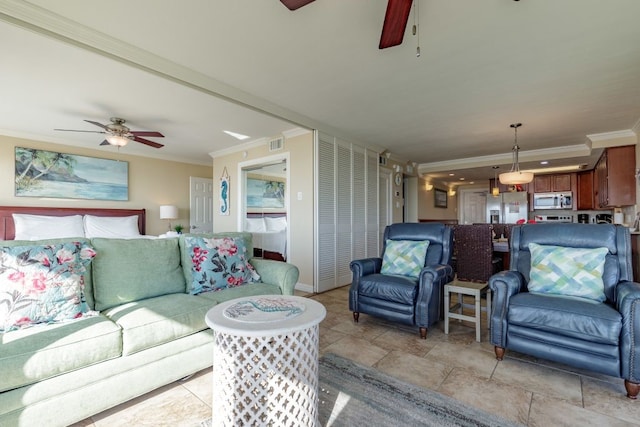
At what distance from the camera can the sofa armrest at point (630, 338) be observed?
5.71 feet

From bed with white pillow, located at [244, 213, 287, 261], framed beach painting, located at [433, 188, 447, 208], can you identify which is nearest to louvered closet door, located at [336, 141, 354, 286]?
bed with white pillow, located at [244, 213, 287, 261]

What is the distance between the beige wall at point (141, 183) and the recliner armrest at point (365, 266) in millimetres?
4570

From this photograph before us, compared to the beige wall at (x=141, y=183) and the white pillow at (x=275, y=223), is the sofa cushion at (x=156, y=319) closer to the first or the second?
the white pillow at (x=275, y=223)

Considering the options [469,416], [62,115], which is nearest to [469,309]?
[469,416]

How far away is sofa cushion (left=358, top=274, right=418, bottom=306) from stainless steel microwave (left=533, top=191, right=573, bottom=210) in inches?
237

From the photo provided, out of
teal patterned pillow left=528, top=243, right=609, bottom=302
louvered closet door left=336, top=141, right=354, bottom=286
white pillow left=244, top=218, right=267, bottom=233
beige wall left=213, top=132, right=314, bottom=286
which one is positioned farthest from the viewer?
white pillow left=244, top=218, right=267, bottom=233

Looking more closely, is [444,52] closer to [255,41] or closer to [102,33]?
[255,41]

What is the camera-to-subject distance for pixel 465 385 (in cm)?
191

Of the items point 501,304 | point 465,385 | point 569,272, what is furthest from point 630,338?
point 465,385

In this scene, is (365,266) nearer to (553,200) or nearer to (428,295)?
(428,295)

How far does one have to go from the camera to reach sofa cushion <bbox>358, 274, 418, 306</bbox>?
2.66m

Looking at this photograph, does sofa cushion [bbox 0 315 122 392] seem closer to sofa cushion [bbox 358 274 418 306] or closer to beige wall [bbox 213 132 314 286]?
sofa cushion [bbox 358 274 418 306]

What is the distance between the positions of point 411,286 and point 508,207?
20.6 feet

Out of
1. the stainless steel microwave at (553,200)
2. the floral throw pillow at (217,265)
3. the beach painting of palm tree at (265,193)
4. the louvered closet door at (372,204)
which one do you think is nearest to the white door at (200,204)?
the beach painting of palm tree at (265,193)
